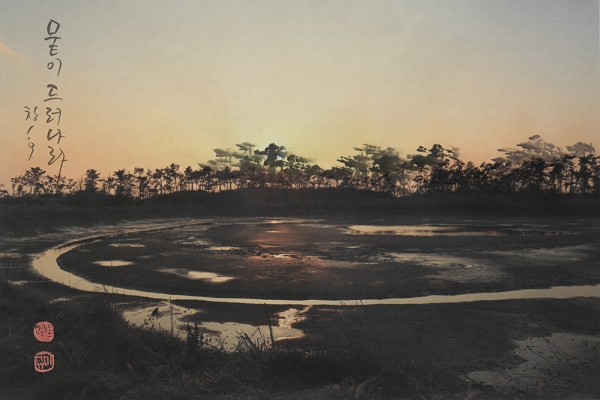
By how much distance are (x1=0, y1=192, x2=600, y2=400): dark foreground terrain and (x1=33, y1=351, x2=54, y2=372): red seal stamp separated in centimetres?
9

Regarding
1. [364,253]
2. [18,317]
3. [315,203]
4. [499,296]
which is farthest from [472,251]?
[315,203]

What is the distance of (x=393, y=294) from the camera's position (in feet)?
42.2

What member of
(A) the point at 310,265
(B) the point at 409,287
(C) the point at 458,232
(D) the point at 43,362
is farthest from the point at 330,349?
(C) the point at 458,232

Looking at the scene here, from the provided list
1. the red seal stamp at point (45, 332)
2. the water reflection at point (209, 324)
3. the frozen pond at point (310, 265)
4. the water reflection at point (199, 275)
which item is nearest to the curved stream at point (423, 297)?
the frozen pond at point (310, 265)

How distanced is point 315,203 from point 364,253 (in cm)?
6429

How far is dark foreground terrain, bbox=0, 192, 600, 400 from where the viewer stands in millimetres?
5645

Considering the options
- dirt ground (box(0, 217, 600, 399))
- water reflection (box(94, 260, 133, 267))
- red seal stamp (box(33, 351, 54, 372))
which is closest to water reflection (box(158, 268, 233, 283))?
dirt ground (box(0, 217, 600, 399))

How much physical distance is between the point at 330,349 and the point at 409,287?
694 centimetres

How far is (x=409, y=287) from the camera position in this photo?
13680 millimetres

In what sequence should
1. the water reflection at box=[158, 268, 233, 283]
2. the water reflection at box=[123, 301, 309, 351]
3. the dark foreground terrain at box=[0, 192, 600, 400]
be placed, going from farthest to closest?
the water reflection at box=[158, 268, 233, 283] < the water reflection at box=[123, 301, 309, 351] < the dark foreground terrain at box=[0, 192, 600, 400]

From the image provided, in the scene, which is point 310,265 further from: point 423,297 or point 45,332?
point 45,332

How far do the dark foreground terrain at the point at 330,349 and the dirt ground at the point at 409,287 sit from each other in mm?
54

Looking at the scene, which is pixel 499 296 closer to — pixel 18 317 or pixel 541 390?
pixel 541 390

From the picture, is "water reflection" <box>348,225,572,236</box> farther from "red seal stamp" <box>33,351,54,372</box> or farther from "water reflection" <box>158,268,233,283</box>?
"red seal stamp" <box>33,351,54,372</box>
